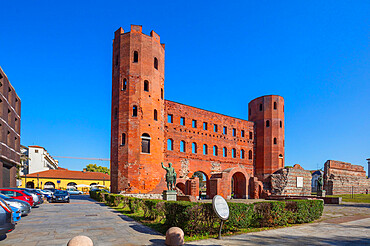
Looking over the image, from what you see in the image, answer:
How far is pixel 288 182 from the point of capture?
3766 cm

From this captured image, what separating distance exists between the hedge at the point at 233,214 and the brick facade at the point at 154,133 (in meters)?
14.1

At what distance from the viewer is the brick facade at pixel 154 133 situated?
87.6 feet

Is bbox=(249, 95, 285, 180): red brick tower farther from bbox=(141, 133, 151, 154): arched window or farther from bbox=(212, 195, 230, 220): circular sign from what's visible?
bbox=(212, 195, 230, 220): circular sign

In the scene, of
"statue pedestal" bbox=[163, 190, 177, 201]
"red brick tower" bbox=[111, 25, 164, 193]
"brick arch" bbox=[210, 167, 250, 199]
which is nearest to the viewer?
"statue pedestal" bbox=[163, 190, 177, 201]

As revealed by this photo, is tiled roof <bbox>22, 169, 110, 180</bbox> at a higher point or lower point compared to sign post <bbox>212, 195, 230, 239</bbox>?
lower

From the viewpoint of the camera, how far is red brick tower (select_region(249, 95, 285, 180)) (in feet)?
133

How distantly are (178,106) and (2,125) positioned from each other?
20.0 m

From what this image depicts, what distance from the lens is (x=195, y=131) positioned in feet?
115

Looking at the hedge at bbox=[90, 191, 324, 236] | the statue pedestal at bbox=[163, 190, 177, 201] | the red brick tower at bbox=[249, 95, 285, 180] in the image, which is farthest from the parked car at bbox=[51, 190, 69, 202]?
the red brick tower at bbox=[249, 95, 285, 180]

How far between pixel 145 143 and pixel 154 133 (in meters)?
1.48

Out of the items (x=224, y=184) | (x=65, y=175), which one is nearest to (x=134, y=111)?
(x=224, y=184)

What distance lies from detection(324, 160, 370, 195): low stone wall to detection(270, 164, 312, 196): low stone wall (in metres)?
5.04

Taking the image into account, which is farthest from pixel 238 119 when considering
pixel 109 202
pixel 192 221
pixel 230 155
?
pixel 192 221

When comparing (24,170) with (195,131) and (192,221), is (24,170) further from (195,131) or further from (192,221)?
(192,221)
